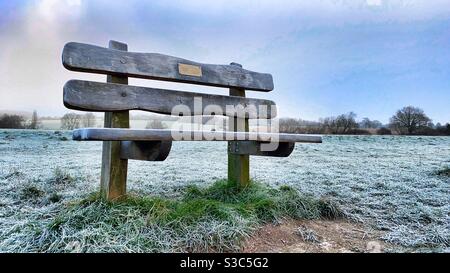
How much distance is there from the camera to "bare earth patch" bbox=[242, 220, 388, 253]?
7.48 ft

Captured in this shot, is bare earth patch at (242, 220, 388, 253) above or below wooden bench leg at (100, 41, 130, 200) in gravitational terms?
below

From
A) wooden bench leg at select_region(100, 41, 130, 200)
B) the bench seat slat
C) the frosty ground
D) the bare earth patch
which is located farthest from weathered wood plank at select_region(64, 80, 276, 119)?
the bare earth patch

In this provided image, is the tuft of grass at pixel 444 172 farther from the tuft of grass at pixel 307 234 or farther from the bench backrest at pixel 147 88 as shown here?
the tuft of grass at pixel 307 234

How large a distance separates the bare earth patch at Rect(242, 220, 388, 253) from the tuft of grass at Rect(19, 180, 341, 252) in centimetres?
10

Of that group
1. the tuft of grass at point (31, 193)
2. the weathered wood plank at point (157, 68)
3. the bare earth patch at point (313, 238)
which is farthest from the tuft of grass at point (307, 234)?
the tuft of grass at point (31, 193)

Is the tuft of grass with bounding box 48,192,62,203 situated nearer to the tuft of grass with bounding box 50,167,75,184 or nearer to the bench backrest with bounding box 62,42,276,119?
the tuft of grass with bounding box 50,167,75,184

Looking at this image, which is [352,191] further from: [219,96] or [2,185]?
[2,185]

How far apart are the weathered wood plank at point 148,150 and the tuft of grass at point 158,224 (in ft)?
1.31

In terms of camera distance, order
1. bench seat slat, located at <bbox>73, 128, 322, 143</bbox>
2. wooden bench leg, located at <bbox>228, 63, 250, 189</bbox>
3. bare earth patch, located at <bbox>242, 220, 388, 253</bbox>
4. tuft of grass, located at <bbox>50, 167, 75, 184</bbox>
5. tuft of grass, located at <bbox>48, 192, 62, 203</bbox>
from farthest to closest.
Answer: tuft of grass, located at <bbox>50, 167, 75, 184</bbox>, wooden bench leg, located at <bbox>228, 63, 250, 189</bbox>, tuft of grass, located at <bbox>48, 192, 62, 203</bbox>, bare earth patch, located at <bbox>242, 220, 388, 253</bbox>, bench seat slat, located at <bbox>73, 128, 322, 143</bbox>

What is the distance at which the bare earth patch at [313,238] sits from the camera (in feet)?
7.48

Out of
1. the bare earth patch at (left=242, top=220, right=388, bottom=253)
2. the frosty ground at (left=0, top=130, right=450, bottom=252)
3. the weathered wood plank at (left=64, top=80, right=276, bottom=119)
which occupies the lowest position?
the bare earth patch at (left=242, top=220, right=388, bottom=253)

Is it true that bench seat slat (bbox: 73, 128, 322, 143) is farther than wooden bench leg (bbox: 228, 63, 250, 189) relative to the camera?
No

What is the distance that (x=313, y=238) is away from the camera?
246cm
